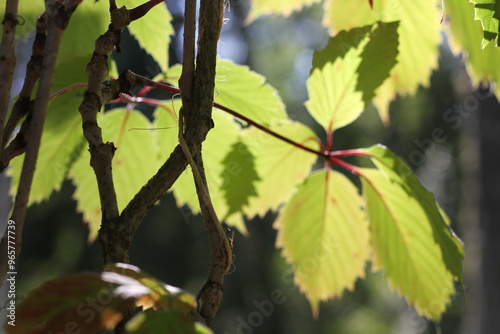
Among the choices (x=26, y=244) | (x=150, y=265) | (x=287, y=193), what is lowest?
(x=150, y=265)

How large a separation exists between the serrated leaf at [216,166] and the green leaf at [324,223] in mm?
99

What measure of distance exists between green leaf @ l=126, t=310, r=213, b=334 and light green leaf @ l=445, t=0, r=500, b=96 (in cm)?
54

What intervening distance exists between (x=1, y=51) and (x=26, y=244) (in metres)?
11.4

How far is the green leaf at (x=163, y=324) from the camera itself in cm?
32

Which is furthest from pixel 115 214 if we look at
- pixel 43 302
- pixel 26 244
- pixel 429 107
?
pixel 429 107

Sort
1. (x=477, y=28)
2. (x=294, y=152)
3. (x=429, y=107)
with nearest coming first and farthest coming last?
1. (x=477, y=28)
2. (x=294, y=152)
3. (x=429, y=107)

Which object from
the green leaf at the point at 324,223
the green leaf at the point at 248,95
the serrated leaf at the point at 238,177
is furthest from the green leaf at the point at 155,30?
the green leaf at the point at 324,223

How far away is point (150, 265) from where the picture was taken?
11.4 m

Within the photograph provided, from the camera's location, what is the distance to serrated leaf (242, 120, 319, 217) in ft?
3.01

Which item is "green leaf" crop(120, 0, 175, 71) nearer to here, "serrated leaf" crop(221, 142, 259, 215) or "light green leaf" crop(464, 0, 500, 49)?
"serrated leaf" crop(221, 142, 259, 215)

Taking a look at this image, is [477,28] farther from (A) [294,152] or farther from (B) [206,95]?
(B) [206,95]

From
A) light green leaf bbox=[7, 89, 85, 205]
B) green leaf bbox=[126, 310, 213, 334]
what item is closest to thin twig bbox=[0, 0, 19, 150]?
green leaf bbox=[126, 310, 213, 334]

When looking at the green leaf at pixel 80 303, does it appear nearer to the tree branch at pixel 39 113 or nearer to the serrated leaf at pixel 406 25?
the tree branch at pixel 39 113

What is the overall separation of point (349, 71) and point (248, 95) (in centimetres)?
15
